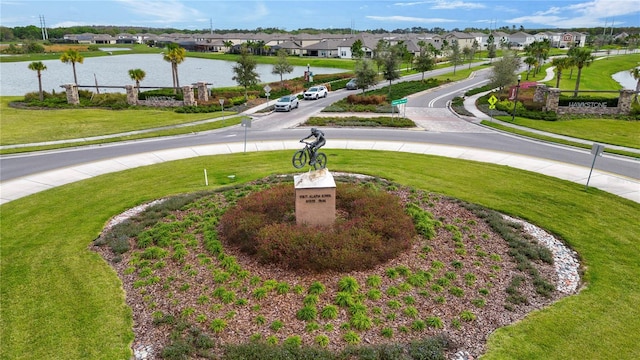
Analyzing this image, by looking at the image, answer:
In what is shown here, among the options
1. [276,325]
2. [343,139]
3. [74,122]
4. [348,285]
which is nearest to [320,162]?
[348,285]

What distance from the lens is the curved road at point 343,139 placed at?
23.1 m

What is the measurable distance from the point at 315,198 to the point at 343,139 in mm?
16601

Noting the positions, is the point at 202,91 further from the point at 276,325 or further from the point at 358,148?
the point at 276,325

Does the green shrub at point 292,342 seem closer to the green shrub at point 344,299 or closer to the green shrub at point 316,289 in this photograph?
the green shrub at point 344,299

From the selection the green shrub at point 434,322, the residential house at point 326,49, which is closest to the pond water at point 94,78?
the residential house at point 326,49

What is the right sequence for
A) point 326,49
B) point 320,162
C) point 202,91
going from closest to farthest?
point 320,162 → point 202,91 → point 326,49

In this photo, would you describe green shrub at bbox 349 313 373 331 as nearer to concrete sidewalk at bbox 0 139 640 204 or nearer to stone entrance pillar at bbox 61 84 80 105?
concrete sidewalk at bbox 0 139 640 204

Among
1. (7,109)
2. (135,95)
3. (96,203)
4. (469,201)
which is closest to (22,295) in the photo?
(96,203)

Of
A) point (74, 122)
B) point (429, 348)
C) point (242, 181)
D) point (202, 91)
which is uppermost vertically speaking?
point (202, 91)

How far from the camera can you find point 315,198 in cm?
1273

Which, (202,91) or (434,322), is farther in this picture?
(202,91)

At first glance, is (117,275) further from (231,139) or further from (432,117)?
(432,117)

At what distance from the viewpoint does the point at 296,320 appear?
31.3 ft

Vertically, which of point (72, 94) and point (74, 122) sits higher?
point (72, 94)
